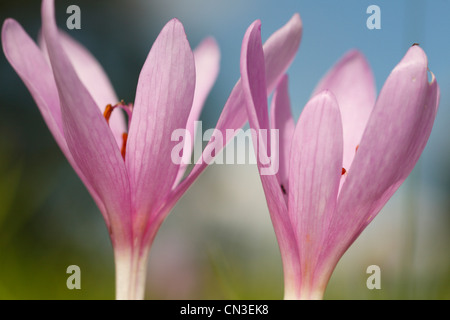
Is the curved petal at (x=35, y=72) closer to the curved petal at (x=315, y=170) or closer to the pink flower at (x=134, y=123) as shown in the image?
the pink flower at (x=134, y=123)

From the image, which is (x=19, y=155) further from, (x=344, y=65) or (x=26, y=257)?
(x=344, y=65)

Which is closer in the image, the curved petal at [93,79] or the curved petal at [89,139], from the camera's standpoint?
the curved petal at [89,139]

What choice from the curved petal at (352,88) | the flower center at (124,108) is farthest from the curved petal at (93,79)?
the curved petal at (352,88)

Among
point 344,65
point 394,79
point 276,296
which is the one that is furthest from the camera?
point 276,296

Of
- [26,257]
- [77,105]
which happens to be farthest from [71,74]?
[26,257]

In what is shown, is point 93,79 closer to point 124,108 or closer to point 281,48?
point 124,108
